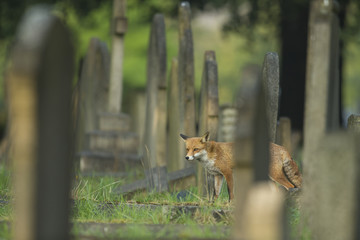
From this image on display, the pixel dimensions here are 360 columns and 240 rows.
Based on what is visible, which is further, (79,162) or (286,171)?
(79,162)

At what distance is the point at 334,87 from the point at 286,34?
10542 mm

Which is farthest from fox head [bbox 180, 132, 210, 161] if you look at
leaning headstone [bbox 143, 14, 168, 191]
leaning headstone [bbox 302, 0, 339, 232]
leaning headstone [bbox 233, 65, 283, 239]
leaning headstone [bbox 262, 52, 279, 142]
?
leaning headstone [bbox 233, 65, 283, 239]

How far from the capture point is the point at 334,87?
178 inches

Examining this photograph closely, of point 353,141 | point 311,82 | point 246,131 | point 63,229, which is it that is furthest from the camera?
point 311,82

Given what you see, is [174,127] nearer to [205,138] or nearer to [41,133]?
[205,138]

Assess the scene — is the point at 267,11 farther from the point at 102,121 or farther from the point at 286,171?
the point at 286,171

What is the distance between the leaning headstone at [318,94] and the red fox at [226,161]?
243 cm

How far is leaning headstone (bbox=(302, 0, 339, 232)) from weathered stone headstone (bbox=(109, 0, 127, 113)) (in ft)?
24.0

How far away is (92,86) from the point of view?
12.2 meters

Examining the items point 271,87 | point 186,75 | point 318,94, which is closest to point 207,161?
point 271,87

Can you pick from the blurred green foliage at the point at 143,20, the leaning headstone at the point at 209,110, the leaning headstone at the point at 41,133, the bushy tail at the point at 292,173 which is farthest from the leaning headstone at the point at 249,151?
the blurred green foliage at the point at 143,20

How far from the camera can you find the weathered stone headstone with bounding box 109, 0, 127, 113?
453 inches

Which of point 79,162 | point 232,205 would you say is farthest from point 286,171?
point 79,162

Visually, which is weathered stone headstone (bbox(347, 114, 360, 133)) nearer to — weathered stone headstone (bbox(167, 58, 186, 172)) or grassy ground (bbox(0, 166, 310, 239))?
grassy ground (bbox(0, 166, 310, 239))
